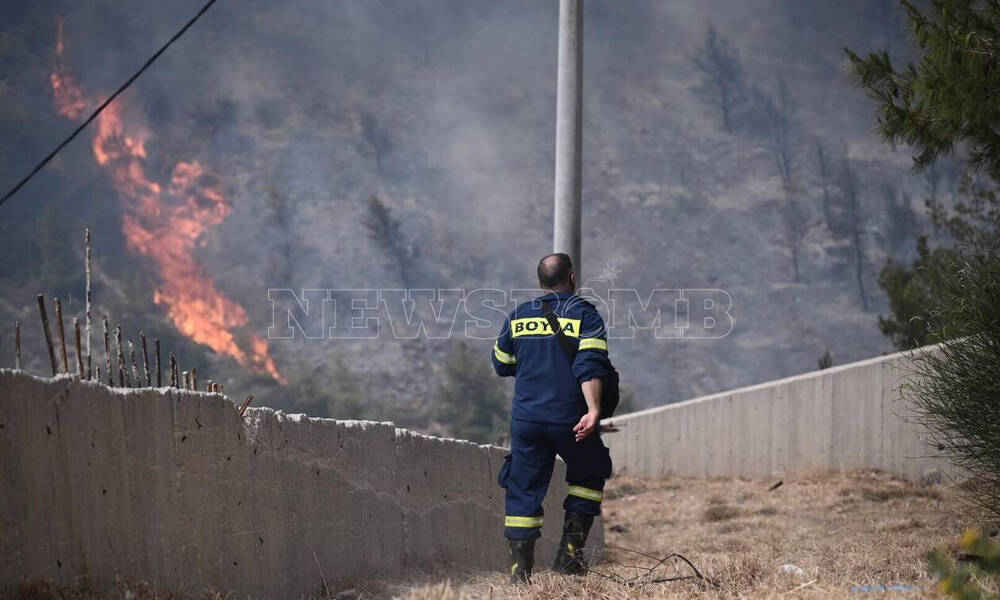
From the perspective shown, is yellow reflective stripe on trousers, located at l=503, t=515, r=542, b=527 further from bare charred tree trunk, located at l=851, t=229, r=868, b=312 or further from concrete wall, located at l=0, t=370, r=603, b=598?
bare charred tree trunk, located at l=851, t=229, r=868, b=312

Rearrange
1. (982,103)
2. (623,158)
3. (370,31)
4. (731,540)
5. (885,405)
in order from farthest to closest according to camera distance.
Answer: (370,31), (623,158), (885,405), (731,540), (982,103)

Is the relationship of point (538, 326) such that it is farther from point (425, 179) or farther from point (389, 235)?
point (425, 179)

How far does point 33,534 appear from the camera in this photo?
3.60m

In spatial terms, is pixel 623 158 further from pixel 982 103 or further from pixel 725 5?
pixel 982 103

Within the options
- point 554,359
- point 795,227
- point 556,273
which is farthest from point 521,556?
point 795,227

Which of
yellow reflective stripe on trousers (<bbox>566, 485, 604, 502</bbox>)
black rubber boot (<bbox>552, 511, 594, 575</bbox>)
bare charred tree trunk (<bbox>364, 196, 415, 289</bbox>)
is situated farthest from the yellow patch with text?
bare charred tree trunk (<bbox>364, 196, 415, 289</bbox>)

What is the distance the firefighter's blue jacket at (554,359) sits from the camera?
582 cm

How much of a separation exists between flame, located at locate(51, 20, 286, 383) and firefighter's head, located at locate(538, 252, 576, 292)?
202ft

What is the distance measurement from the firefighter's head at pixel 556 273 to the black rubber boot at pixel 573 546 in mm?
1215

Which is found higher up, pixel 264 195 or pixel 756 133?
pixel 756 133

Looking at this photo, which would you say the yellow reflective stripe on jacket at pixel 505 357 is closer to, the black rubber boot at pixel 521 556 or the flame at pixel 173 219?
the black rubber boot at pixel 521 556

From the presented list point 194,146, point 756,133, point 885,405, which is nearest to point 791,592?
point 885,405

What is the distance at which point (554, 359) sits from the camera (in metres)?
5.93

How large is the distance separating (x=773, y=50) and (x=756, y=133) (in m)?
12.5
